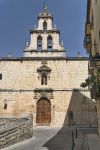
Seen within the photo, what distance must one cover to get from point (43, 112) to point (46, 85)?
2.78 m

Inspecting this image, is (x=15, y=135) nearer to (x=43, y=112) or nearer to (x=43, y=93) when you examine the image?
(x=43, y=112)

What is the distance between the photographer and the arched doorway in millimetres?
27531

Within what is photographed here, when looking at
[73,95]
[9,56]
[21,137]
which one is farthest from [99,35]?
[9,56]

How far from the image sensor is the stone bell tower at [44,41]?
95.8 feet

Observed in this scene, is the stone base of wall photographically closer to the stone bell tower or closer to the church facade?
the church facade

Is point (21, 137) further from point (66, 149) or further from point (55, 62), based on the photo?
point (55, 62)

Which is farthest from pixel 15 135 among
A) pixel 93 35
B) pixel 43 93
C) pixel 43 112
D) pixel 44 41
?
pixel 44 41

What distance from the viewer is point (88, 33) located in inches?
690

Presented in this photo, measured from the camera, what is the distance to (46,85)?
28547 mm

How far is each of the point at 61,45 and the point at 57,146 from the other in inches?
704

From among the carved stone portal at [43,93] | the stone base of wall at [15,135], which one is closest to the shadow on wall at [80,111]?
the carved stone portal at [43,93]

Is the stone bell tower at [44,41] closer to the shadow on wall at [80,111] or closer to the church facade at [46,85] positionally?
the church facade at [46,85]

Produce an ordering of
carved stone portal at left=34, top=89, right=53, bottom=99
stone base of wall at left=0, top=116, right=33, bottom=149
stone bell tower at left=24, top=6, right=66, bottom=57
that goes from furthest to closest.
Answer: stone bell tower at left=24, top=6, right=66, bottom=57
carved stone portal at left=34, top=89, right=53, bottom=99
stone base of wall at left=0, top=116, right=33, bottom=149

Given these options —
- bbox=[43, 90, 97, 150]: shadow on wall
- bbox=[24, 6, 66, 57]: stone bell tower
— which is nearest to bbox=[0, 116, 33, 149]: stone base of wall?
bbox=[43, 90, 97, 150]: shadow on wall
